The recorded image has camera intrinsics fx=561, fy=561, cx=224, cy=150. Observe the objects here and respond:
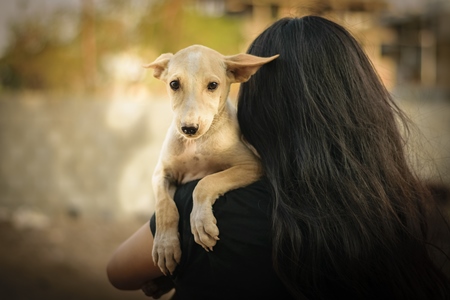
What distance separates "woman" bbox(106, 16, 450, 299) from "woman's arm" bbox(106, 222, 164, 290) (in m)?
0.04

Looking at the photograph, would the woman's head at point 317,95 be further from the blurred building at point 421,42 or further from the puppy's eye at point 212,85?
the blurred building at point 421,42

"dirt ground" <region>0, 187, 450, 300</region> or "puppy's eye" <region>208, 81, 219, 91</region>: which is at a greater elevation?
"puppy's eye" <region>208, 81, 219, 91</region>

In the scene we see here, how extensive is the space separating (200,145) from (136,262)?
41 centimetres

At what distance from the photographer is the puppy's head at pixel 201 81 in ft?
5.23

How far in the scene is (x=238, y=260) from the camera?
1375 mm

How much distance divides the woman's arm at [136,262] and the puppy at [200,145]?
0.26ft

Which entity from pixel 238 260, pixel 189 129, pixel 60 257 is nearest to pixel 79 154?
pixel 60 257

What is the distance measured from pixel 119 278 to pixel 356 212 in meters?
0.73

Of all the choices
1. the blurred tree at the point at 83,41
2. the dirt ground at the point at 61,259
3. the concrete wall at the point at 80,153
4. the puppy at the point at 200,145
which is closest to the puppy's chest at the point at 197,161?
the puppy at the point at 200,145

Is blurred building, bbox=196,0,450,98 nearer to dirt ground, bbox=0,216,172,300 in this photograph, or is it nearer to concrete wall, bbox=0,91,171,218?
concrete wall, bbox=0,91,171,218

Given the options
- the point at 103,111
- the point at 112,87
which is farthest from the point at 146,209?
the point at 112,87

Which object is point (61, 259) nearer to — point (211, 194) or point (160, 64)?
point (160, 64)

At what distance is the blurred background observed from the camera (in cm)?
530

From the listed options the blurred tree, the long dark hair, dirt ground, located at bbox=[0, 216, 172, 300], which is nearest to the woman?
the long dark hair
